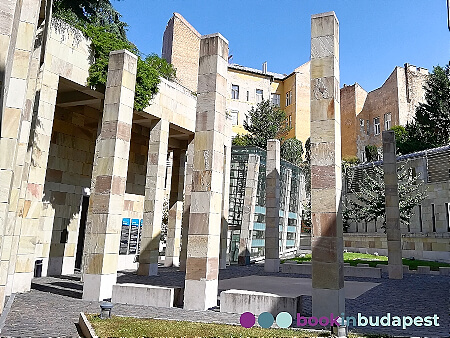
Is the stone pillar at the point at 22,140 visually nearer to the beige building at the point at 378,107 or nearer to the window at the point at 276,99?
the window at the point at 276,99

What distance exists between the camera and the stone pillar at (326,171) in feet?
31.0

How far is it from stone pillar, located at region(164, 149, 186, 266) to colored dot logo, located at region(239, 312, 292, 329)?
14137 millimetres

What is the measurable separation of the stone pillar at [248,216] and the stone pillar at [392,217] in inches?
Answer: 361

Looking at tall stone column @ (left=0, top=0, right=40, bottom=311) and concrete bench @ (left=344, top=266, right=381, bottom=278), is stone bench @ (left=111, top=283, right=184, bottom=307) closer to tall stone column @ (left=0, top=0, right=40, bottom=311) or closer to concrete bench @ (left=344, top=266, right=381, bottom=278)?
tall stone column @ (left=0, top=0, right=40, bottom=311)

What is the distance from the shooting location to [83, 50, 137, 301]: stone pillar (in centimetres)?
1232

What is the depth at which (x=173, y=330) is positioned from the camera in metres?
7.36

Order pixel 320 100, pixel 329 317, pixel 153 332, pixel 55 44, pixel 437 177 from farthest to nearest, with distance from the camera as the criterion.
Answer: pixel 437 177, pixel 55 44, pixel 320 100, pixel 329 317, pixel 153 332

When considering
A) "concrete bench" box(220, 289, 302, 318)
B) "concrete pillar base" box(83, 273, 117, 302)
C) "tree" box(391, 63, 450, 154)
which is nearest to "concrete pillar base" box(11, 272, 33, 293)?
"concrete pillar base" box(83, 273, 117, 302)

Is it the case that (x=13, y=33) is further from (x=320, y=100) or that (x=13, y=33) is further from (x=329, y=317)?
(x=329, y=317)

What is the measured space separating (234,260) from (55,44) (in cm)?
1867

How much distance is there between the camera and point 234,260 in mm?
28047

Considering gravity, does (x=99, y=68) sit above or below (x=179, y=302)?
above

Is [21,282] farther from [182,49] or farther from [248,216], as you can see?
[182,49]

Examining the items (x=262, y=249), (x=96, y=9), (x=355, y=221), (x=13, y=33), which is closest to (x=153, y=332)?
(x=13, y=33)
